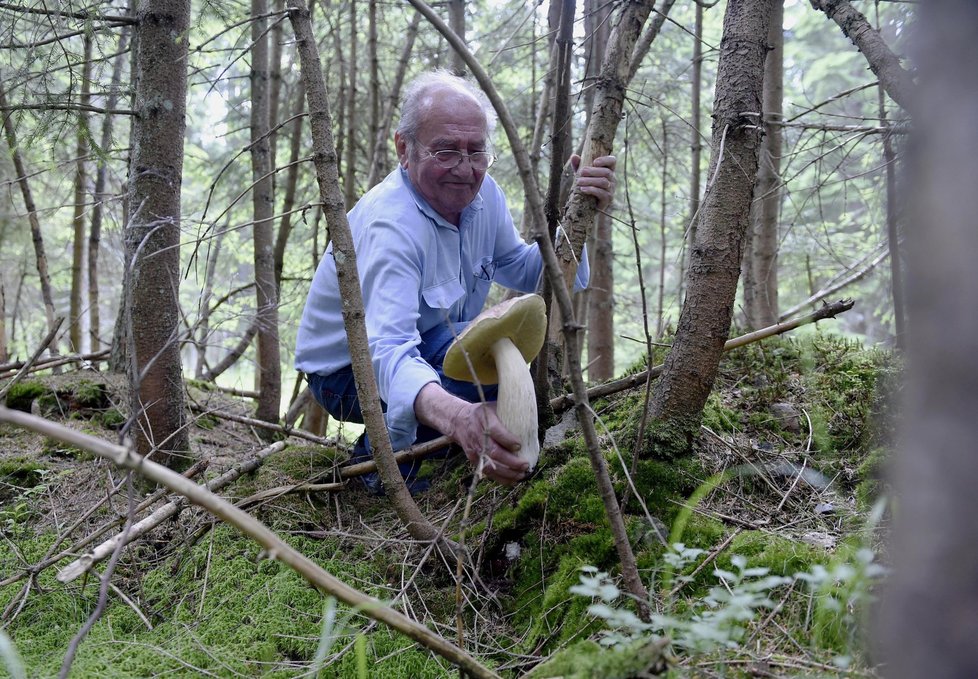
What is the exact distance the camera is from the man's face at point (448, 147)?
123 inches

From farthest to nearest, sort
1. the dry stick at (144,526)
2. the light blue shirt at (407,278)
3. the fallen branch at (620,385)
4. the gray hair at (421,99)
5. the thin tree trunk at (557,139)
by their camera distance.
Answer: the gray hair at (421,99)
the fallen branch at (620,385)
the light blue shirt at (407,278)
the thin tree trunk at (557,139)
the dry stick at (144,526)

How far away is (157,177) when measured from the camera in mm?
3344

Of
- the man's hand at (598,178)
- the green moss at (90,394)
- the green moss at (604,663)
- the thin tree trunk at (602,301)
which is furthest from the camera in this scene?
the thin tree trunk at (602,301)

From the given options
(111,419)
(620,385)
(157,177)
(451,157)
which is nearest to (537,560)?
(620,385)

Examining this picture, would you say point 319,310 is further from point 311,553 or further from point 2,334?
point 2,334

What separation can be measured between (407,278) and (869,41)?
1.81m

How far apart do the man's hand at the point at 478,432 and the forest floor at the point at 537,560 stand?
38 cm

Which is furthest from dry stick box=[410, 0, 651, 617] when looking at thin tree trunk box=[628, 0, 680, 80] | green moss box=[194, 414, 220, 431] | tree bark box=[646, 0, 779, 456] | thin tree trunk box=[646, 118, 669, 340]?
green moss box=[194, 414, 220, 431]

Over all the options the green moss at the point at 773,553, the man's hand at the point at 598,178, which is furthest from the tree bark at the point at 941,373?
the man's hand at the point at 598,178

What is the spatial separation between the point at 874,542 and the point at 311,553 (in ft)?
6.43

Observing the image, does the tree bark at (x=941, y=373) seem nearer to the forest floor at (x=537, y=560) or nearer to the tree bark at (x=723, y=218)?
the forest floor at (x=537, y=560)

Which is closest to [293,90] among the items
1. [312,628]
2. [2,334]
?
[2,334]

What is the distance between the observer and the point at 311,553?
8.79 ft

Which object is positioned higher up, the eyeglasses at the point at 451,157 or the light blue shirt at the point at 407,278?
the eyeglasses at the point at 451,157
